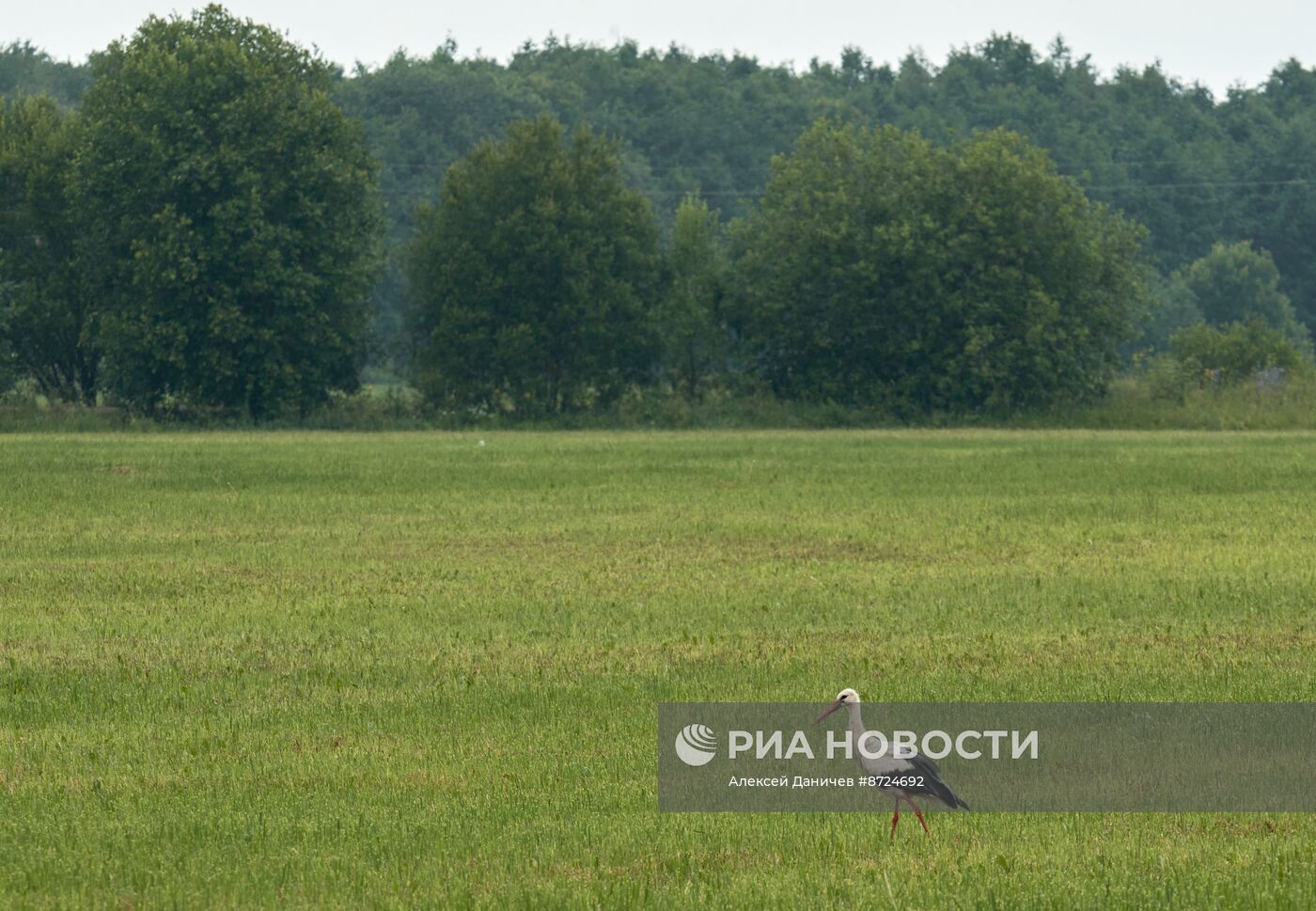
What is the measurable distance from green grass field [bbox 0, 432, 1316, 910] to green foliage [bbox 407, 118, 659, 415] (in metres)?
30.1

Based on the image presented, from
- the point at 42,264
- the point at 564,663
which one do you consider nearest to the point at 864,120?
the point at 42,264

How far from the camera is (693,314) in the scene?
226 feet

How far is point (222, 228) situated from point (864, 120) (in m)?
80.3

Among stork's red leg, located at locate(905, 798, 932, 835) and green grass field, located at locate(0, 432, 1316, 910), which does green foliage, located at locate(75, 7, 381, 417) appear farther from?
stork's red leg, located at locate(905, 798, 932, 835)

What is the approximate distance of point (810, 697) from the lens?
1361 centimetres

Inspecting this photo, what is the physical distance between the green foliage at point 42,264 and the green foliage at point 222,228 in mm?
2251

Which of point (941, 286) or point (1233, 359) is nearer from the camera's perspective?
point (941, 286)

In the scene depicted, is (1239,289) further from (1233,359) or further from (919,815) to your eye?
(919,815)

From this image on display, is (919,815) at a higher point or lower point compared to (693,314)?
lower

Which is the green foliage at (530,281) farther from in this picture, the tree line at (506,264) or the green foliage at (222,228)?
the green foliage at (222,228)

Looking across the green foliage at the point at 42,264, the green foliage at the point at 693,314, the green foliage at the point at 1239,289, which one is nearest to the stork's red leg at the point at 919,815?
the green foliage at the point at 693,314

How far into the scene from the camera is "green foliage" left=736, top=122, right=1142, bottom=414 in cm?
6769

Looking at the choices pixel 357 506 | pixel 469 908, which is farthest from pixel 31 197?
pixel 469 908

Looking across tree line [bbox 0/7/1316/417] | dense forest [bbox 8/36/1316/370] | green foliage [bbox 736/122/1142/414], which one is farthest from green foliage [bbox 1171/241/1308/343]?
green foliage [bbox 736/122/1142/414]
